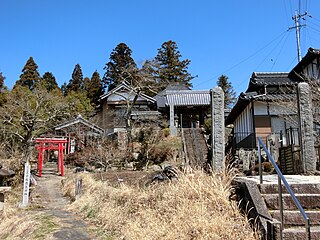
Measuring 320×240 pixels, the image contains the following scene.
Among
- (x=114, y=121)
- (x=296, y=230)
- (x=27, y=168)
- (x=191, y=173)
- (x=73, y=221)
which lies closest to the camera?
(x=296, y=230)

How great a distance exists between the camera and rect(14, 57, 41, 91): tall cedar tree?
127 ft

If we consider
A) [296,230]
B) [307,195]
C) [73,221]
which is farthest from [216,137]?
[73,221]

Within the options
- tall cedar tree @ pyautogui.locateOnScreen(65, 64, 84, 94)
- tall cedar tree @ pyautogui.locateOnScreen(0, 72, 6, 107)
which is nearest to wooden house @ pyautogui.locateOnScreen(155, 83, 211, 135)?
tall cedar tree @ pyautogui.locateOnScreen(0, 72, 6, 107)

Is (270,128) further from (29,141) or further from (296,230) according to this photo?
(29,141)

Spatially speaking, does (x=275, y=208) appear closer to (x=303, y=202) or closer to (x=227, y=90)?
(x=303, y=202)

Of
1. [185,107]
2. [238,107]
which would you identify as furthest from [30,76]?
[238,107]

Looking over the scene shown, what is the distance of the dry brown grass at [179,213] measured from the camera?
14.4 ft

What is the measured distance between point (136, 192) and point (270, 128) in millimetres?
12671

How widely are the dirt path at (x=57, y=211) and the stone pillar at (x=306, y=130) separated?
5.17m

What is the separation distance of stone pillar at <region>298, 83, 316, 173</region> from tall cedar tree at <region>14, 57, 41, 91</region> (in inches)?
1436

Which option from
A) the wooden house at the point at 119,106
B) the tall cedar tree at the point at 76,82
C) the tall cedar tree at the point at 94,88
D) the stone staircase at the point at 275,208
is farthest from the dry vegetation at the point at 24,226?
the tall cedar tree at the point at 76,82

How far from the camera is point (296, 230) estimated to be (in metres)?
3.97

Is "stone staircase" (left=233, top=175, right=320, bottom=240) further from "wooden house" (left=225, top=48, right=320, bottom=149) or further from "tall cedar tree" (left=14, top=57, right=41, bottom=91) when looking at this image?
"tall cedar tree" (left=14, top=57, right=41, bottom=91)

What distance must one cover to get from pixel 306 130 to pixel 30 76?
1493 inches
